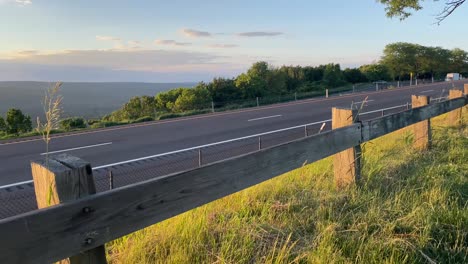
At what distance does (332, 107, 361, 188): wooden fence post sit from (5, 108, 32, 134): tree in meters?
19.5

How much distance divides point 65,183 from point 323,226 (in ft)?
6.62

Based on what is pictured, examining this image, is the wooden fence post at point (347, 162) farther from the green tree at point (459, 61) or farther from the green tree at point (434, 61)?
the green tree at point (459, 61)

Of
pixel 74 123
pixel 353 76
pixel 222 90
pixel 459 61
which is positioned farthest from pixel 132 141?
pixel 459 61

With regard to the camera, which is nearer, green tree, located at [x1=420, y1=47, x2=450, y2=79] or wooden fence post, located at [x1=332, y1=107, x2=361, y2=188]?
wooden fence post, located at [x1=332, y1=107, x2=361, y2=188]

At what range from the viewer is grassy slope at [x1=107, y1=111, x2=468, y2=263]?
257 centimetres

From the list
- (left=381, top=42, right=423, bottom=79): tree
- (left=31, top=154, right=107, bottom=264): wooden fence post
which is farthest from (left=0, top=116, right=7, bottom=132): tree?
(left=381, top=42, right=423, bottom=79): tree

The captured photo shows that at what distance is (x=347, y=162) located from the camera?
4.00 meters

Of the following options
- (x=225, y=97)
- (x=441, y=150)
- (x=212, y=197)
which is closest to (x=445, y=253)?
(x=212, y=197)

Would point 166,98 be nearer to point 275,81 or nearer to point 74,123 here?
point 74,123

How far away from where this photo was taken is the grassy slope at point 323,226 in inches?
101

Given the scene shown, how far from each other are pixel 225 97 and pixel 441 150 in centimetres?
3083

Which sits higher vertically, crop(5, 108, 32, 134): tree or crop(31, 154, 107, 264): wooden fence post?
crop(31, 154, 107, 264): wooden fence post

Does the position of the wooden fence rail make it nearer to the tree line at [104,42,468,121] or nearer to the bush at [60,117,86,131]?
the bush at [60,117,86,131]

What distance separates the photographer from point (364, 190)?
3.81 m
